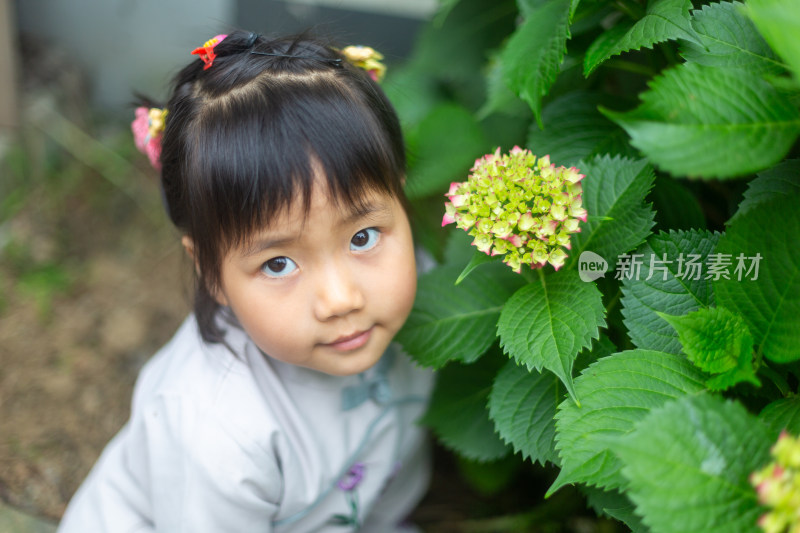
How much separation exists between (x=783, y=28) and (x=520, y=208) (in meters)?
0.34

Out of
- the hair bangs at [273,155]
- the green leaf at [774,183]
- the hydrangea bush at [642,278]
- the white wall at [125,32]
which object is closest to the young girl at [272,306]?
the hair bangs at [273,155]

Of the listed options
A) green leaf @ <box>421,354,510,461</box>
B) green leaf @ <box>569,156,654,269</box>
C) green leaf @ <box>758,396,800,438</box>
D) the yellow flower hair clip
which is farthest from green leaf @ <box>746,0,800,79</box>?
green leaf @ <box>421,354,510,461</box>

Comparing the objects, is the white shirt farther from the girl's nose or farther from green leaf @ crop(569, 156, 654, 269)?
green leaf @ crop(569, 156, 654, 269)

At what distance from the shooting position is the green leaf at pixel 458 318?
105cm

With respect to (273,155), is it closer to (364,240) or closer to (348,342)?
(364,240)

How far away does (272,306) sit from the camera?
3.16ft

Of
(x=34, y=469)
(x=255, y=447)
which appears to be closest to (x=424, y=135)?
(x=255, y=447)

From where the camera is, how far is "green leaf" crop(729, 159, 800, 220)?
0.89m

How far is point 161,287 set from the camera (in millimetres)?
1963

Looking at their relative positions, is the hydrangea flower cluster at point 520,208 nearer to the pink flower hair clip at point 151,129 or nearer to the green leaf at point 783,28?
the green leaf at point 783,28

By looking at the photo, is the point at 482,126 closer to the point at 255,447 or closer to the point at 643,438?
the point at 255,447

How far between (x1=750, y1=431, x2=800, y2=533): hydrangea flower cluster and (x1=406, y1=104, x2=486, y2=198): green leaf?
92 centimetres

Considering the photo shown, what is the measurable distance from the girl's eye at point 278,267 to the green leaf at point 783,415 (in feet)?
2.15

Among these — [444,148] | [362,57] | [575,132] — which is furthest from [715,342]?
[444,148]
